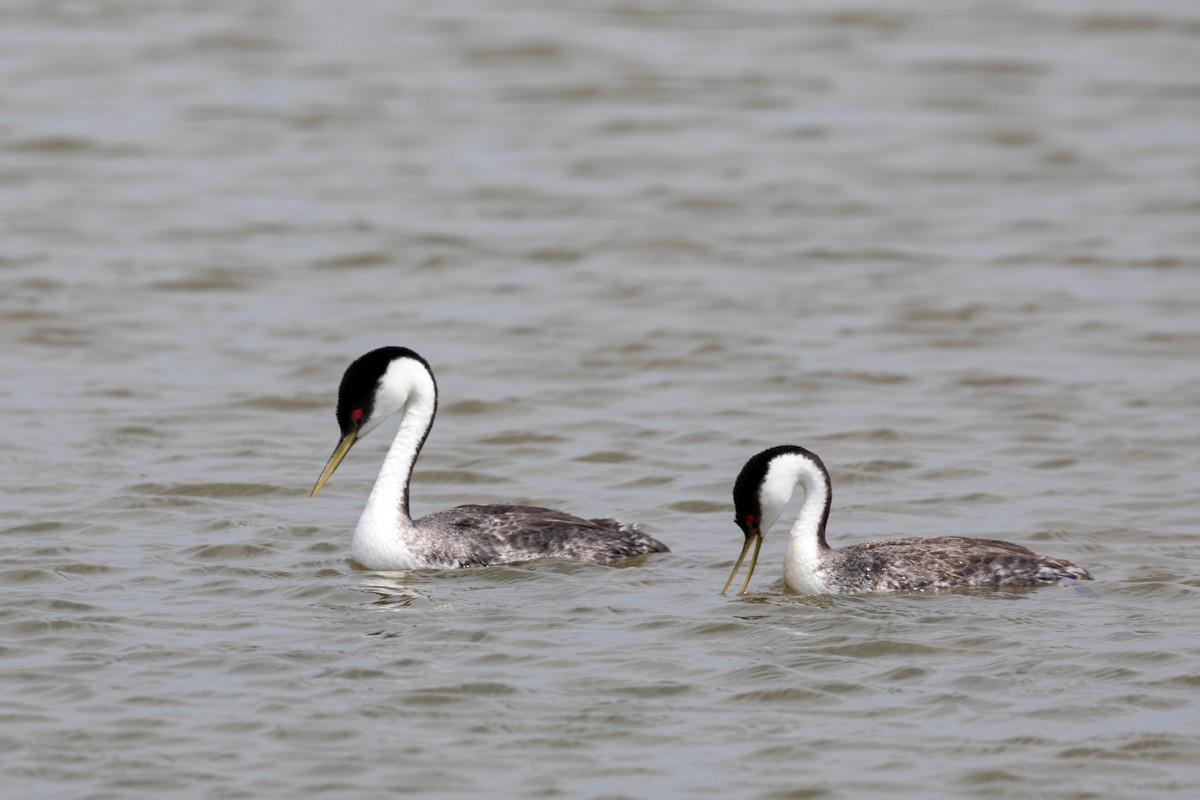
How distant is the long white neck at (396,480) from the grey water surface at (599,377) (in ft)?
0.68

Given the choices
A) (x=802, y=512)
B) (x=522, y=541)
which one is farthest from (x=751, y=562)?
(x=522, y=541)

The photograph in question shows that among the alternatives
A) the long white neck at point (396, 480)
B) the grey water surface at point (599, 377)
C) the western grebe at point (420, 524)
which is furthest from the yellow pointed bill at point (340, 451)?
the grey water surface at point (599, 377)

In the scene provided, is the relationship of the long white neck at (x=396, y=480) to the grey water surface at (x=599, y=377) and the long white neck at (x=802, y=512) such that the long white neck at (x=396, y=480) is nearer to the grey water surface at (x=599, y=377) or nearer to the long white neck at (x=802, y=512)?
the grey water surface at (x=599, y=377)

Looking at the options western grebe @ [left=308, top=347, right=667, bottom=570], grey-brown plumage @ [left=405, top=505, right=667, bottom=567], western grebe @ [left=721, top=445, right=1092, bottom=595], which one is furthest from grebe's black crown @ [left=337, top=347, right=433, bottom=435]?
western grebe @ [left=721, top=445, right=1092, bottom=595]

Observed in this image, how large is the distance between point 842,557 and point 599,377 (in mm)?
5277

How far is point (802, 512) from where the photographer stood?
10.8 m

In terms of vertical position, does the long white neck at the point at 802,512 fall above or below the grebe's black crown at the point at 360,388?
below

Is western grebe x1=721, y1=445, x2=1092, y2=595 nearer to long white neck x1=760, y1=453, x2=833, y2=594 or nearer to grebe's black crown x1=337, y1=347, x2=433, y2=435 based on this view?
long white neck x1=760, y1=453, x2=833, y2=594

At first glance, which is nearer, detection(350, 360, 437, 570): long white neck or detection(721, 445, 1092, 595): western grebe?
detection(721, 445, 1092, 595): western grebe

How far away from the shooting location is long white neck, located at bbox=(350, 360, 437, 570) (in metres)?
11.0

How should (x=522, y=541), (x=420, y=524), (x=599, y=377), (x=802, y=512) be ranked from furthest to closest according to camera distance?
(x=599, y=377)
(x=420, y=524)
(x=522, y=541)
(x=802, y=512)

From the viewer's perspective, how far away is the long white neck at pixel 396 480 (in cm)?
1100

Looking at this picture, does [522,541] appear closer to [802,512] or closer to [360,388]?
[360,388]

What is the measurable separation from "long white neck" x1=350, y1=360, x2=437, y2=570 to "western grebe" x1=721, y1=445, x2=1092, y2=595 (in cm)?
179
